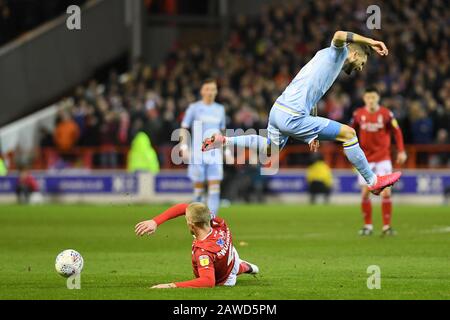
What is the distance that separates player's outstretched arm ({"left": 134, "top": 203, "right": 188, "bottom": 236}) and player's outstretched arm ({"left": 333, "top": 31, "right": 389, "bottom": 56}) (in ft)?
9.45

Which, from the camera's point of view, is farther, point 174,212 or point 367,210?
point 367,210

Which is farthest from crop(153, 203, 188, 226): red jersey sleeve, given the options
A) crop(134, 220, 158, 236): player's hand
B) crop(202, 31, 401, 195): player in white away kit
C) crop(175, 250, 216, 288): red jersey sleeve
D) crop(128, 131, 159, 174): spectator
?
crop(128, 131, 159, 174): spectator

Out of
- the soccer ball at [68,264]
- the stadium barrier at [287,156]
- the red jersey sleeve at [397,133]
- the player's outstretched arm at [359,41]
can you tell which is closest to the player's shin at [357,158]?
the player's outstretched arm at [359,41]

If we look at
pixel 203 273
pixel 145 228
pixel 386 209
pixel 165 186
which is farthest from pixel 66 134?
pixel 145 228

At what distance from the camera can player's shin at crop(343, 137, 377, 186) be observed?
1226 centimetres

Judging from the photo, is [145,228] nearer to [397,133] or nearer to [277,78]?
[397,133]

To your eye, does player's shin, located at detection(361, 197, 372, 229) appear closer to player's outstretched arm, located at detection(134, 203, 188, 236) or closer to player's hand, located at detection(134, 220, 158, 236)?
player's outstretched arm, located at detection(134, 203, 188, 236)

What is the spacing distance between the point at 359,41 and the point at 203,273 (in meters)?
3.30

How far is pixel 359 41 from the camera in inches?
452

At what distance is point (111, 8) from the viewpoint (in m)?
38.4

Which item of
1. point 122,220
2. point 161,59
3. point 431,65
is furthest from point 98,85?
point 122,220

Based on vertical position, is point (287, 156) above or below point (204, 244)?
above

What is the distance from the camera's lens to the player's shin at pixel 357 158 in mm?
12258
